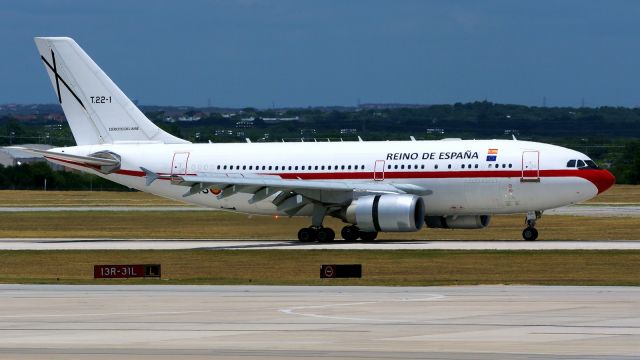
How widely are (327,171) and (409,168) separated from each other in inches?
150

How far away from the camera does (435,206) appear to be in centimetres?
5853

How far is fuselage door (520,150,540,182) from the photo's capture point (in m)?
56.9

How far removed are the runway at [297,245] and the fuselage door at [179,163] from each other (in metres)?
3.20

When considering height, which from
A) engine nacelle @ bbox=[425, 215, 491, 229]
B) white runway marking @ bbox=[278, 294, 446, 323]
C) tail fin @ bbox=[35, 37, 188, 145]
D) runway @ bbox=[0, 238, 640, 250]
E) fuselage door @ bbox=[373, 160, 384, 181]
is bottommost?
runway @ bbox=[0, 238, 640, 250]

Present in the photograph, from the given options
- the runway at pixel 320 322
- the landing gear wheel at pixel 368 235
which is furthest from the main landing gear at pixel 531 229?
the runway at pixel 320 322

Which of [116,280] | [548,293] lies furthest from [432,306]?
[116,280]

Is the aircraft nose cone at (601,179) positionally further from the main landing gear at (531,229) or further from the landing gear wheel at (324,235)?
the landing gear wheel at (324,235)

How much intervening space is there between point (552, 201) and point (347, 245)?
8.60m

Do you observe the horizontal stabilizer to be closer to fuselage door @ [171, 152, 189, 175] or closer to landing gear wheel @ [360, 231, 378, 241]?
fuselage door @ [171, 152, 189, 175]

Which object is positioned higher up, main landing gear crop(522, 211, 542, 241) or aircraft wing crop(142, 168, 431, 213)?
aircraft wing crop(142, 168, 431, 213)

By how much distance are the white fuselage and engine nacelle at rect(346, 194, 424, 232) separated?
68.3 inches

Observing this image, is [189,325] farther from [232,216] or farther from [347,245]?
[232,216]

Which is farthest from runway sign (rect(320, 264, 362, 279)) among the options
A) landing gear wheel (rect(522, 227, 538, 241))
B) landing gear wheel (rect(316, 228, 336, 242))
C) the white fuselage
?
landing gear wheel (rect(316, 228, 336, 242))

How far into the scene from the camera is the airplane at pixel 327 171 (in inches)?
2247
